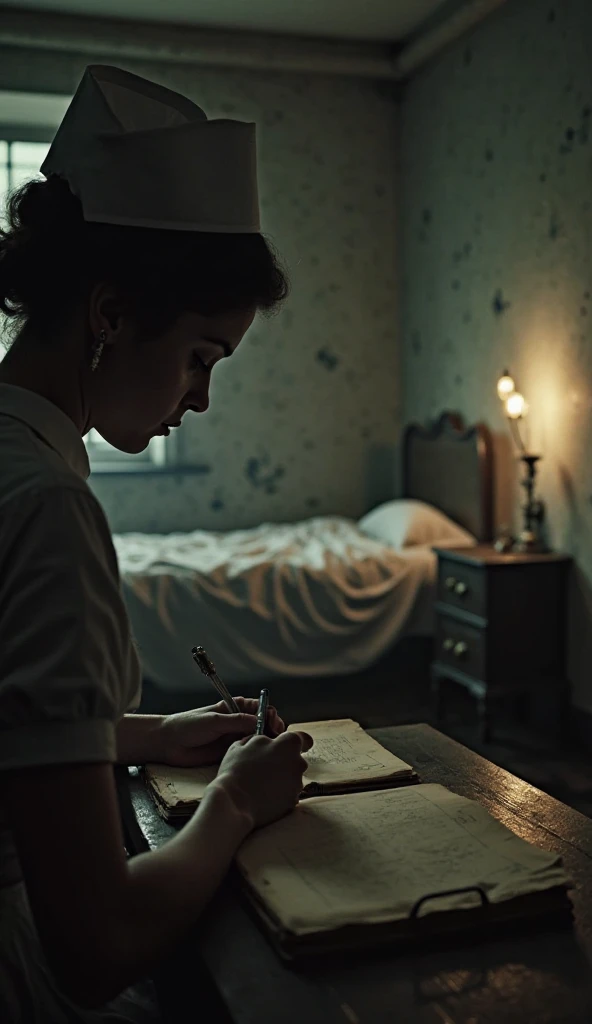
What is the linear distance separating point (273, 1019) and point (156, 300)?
593mm

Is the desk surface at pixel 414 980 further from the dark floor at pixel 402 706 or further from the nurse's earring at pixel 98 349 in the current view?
the dark floor at pixel 402 706

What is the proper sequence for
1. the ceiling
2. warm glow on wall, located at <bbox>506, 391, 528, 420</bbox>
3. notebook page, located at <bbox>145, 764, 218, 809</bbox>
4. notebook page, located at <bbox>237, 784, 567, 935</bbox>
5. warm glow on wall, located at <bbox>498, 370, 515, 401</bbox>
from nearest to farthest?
notebook page, located at <bbox>237, 784, 567, 935</bbox> → notebook page, located at <bbox>145, 764, 218, 809</bbox> → warm glow on wall, located at <bbox>506, 391, 528, 420</bbox> → warm glow on wall, located at <bbox>498, 370, 515, 401</bbox> → the ceiling

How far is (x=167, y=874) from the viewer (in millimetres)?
801

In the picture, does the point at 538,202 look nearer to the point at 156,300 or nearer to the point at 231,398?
the point at 231,398

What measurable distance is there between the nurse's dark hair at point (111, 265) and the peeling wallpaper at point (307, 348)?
3793 mm

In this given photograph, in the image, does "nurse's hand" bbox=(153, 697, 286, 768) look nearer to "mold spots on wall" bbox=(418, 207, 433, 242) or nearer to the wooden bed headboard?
the wooden bed headboard

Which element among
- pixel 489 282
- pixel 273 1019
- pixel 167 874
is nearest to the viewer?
pixel 273 1019

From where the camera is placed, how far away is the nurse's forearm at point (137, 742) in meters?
1.18

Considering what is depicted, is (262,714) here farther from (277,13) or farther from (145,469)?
(277,13)

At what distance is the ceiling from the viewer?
13.6ft

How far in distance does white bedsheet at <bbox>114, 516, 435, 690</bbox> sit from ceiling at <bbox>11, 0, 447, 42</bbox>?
7.53 ft

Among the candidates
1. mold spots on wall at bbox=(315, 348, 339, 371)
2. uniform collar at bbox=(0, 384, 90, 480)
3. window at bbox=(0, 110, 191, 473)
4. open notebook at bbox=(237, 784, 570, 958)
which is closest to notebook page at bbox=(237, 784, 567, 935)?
open notebook at bbox=(237, 784, 570, 958)

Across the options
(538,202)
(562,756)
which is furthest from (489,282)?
(562,756)

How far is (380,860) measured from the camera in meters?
0.88
